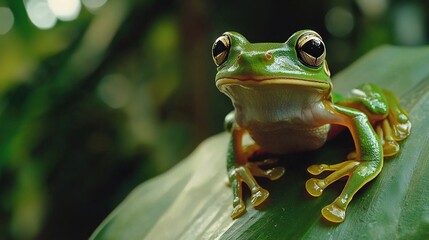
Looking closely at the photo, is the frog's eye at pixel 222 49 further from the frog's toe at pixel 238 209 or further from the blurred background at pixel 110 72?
the blurred background at pixel 110 72

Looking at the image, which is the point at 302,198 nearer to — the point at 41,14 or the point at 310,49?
the point at 310,49

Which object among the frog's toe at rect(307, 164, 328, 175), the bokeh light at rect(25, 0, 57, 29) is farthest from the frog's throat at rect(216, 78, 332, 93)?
the bokeh light at rect(25, 0, 57, 29)

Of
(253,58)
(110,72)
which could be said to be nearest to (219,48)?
(253,58)

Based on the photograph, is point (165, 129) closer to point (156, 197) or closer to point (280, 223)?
point (156, 197)

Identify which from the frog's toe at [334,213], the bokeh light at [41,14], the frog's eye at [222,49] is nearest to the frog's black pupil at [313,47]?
the frog's eye at [222,49]

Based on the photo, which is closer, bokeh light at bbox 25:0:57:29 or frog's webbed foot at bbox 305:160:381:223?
frog's webbed foot at bbox 305:160:381:223

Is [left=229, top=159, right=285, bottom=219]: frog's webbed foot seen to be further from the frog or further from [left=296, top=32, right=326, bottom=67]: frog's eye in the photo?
[left=296, top=32, right=326, bottom=67]: frog's eye

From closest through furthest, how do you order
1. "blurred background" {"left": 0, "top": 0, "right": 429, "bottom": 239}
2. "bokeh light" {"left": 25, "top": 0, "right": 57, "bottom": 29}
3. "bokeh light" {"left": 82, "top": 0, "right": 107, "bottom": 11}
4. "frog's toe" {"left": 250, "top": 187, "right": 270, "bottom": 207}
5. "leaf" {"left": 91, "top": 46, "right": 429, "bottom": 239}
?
"leaf" {"left": 91, "top": 46, "right": 429, "bottom": 239}, "frog's toe" {"left": 250, "top": 187, "right": 270, "bottom": 207}, "blurred background" {"left": 0, "top": 0, "right": 429, "bottom": 239}, "bokeh light" {"left": 25, "top": 0, "right": 57, "bottom": 29}, "bokeh light" {"left": 82, "top": 0, "right": 107, "bottom": 11}
